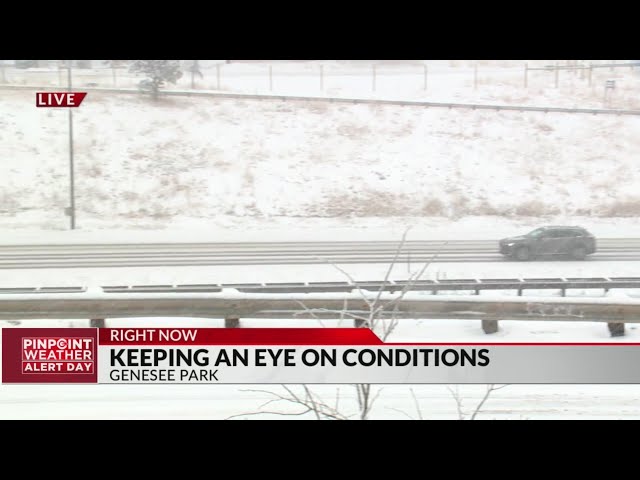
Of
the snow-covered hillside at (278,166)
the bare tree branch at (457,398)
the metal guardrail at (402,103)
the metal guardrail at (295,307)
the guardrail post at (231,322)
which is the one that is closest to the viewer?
the bare tree branch at (457,398)

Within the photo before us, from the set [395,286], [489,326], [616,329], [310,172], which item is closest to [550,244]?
[616,329]

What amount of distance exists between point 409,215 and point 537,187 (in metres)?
1.13

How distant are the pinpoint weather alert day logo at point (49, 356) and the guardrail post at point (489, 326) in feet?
8.94

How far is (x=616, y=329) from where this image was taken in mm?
5871

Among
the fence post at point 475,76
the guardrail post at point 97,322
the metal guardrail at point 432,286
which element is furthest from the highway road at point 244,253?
the fence post at point 475,76

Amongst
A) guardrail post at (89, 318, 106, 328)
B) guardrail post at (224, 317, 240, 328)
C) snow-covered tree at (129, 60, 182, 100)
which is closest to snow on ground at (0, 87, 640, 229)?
snow-covered tree at (129, 60, 182, 100)

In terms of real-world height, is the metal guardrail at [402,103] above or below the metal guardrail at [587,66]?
below

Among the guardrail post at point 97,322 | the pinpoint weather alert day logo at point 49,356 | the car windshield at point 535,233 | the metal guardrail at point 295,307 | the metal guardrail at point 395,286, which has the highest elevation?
the car windshield at point 535,233

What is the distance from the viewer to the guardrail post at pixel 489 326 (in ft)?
19.1

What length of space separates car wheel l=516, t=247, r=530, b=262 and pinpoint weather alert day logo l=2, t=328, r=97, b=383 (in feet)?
11.0

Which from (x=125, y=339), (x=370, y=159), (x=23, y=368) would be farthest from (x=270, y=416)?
(x=370, y=159)

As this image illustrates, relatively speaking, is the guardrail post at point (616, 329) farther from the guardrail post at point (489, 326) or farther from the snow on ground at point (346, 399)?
the guardrail post at point (489, 326)

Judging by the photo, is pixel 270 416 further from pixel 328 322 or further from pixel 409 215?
pixel 409 215

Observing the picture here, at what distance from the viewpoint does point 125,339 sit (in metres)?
5.63
